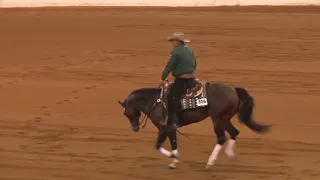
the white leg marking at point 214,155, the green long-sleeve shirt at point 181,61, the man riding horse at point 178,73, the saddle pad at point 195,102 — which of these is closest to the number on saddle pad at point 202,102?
the saddle pad at point 195,102

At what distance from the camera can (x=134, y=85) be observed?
1775cm

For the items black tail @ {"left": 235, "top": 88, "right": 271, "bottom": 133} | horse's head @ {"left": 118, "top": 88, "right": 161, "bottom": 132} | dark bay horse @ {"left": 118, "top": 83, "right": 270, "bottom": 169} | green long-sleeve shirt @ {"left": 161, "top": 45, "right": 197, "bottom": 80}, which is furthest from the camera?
horse's head @ {"left": 118, "top": 88, "right": 161, "bottom": 132}

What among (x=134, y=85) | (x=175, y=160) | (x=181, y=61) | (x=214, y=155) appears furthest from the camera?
(x=134, y=85)

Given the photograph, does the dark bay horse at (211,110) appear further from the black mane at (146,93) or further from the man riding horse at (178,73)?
the man riding horse at (178,73)

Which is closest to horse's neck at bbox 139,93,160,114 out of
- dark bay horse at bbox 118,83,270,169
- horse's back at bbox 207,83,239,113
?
dark bay horse at bbox 118,83,270,169

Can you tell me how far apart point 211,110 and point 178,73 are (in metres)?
0.74

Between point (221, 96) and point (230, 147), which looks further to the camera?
point (230, 147)

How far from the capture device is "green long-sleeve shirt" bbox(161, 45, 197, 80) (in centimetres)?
1051

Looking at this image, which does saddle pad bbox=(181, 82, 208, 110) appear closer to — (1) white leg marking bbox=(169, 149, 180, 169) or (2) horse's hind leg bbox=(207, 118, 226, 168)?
(2) horse's hind leg bbox=(207, 118, 226, 168)

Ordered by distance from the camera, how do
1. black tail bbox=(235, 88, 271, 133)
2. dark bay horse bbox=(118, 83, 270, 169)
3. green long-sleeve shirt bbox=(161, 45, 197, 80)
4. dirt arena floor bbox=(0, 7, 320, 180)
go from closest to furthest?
green long-sleeve shirt bbox=(161, 45, 197, 80)
dark bay horse bbox=(118, 83, 270, 169)
black tail bbox=(235, 88, 271, 133)
dirt arena floor bbox=(0, 7, 320, 180)

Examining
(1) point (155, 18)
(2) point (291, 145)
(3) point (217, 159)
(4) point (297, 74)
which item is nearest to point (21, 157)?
(3) point (217, 159)

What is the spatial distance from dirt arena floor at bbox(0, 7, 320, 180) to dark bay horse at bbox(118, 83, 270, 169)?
0.38 metres

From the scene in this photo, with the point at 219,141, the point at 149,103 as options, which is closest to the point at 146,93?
the point at 149,103

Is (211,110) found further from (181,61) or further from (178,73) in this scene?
(181,61)
